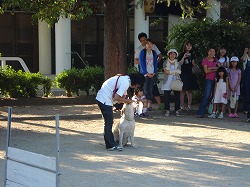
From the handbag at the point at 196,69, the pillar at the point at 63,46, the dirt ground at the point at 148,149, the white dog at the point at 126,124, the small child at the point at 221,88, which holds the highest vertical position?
the pillar at the point at 63,46

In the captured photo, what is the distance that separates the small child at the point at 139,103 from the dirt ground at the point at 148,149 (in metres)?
0.22

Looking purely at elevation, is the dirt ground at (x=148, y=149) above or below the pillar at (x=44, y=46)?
below

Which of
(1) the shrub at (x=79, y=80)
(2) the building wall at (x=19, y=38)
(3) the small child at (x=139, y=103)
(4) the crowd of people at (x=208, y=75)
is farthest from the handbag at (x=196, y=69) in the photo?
(2) the building wall at (x=19, y=38)

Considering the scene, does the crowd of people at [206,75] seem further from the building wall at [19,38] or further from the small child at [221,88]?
the building wall at [19,38]

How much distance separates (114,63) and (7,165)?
8.24 meters

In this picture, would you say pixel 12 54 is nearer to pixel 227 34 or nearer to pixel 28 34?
pixel 28 34

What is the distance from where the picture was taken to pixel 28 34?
22.5m

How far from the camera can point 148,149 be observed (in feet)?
29.5

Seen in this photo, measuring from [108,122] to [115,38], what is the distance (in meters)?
4.72

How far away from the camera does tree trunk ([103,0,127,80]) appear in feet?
42.2

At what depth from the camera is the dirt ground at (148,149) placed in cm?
701

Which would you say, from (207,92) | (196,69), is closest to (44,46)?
(196,69)

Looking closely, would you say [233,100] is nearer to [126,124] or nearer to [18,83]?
[126,124]

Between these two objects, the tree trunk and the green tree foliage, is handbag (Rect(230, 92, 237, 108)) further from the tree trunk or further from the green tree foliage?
the tree trunk
